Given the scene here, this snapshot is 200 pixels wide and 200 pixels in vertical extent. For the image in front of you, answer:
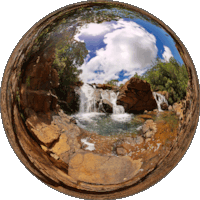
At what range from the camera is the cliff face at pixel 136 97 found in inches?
150

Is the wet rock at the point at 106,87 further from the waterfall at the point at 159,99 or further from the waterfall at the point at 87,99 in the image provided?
the waterfall at the point at 159,99

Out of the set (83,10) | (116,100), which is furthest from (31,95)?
(83,10)

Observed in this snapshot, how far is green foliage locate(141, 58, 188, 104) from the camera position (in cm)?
383

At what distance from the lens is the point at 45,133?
3885mm

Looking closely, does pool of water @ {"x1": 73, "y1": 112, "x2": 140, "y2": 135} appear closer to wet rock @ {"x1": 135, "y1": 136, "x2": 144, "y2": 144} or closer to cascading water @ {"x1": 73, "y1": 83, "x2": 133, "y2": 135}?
cascading water @ {"x1": 73, "y1": 83, "x2": 133, "y2": 135}

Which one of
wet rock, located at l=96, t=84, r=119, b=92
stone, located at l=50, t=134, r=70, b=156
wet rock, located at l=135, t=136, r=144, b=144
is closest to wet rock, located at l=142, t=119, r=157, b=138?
wet rock, located at l=135, t=136, r=144, b=144

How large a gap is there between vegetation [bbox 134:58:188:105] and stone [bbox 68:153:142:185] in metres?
1.37

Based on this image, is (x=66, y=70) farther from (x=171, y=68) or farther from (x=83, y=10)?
(x=171, y=68)

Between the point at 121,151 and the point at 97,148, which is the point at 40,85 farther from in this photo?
the point at 121,151

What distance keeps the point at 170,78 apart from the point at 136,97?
720 mm

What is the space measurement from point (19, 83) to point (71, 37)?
4.06 ft

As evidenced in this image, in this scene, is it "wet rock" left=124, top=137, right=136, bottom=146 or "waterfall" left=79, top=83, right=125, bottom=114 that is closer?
"waterfall" left=79, top=83, right=125, bottom=114

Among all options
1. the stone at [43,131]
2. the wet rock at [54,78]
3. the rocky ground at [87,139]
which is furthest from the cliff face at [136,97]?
the stone at [43,131]

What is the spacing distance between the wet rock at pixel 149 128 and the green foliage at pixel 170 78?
0.53 m
